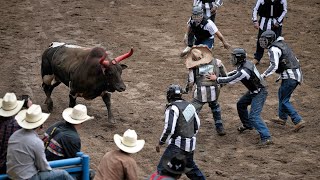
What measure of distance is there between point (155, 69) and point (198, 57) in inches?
175

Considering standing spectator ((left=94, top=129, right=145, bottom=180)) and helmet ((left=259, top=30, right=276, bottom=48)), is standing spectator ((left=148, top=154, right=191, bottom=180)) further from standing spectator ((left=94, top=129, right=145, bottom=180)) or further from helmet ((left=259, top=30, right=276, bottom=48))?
helmet ((left=259, top=30, right=276, bottom=48))

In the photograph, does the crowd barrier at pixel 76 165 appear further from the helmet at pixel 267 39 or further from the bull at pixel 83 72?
the helmet at pixel 267 39

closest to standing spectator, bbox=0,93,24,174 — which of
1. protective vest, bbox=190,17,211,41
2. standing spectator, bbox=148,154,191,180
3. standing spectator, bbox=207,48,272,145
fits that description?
standing spectator, bbox=148,154,191,180

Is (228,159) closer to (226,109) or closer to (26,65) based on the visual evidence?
(226,109)

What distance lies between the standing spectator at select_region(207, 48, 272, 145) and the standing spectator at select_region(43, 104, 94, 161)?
388 cm

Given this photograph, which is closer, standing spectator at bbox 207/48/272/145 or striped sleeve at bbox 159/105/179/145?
striped sleeve at bbox 159/105/179/145

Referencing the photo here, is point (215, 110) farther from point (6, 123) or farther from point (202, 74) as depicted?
Answer: point (6, 123)

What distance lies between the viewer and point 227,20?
20328 mm

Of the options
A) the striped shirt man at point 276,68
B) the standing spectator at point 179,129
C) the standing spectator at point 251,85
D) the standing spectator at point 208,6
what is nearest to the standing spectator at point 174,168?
the standing spectator at point 179,129

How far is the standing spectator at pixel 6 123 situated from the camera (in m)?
8.38

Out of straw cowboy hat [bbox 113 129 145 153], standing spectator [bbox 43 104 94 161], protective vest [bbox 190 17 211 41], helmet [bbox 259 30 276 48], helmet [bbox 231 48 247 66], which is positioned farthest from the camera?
protective vest [bbox 190 17 211 41]

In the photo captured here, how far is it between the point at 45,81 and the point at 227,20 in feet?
25.3

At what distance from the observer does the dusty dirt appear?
11.8m

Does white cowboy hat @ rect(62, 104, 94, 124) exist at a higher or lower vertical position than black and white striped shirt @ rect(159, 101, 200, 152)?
higher
